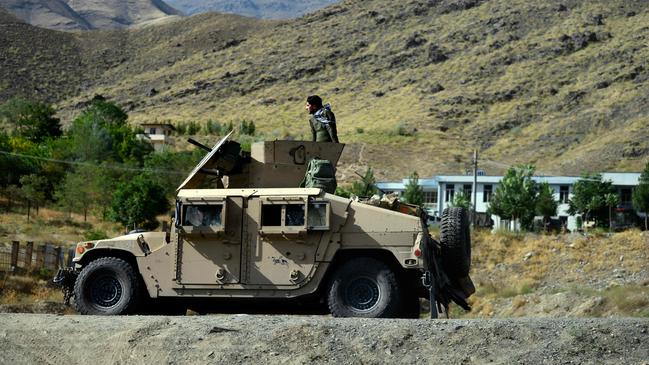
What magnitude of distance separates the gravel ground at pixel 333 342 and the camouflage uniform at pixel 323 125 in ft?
12.6

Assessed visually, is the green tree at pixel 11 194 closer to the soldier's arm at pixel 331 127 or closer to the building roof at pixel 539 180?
the building roof at pixel 539 180

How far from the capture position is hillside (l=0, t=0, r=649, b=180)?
77.2m

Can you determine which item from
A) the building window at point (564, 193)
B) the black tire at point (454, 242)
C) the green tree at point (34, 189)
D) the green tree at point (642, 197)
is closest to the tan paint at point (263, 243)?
the black tire at point (454, 242)

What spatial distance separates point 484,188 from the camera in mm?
65250

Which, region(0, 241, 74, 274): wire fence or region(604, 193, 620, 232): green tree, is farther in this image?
region(604, 193, 620, 232): green tree

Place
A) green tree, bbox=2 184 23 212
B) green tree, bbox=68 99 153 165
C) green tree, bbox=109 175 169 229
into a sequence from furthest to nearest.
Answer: green tree, bbox=68 99 153 165, green tree, bbox=2 184 23 212, green tree, bbox=109 175 169 229

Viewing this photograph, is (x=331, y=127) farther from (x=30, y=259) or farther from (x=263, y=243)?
(x=30, y=259)

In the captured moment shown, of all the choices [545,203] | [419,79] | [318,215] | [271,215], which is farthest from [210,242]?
[419,79]

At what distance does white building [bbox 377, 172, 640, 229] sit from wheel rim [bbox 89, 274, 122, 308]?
4832 cm

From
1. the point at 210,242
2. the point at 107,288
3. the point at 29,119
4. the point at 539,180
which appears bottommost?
the point at 107,288

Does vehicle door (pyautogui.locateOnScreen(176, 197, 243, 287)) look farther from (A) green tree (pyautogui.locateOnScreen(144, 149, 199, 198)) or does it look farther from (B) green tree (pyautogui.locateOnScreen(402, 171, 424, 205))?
(B) green tree (pyautogui.locateOnScreen(402, 171, 424, 205))

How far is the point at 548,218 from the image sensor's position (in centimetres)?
5847

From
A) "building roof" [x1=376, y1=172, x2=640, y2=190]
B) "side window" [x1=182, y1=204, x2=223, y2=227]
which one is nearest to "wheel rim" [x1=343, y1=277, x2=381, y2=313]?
"side window" [x1=182, y1=204, x2=223, y2=227]

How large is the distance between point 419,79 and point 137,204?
5540 centimetres
